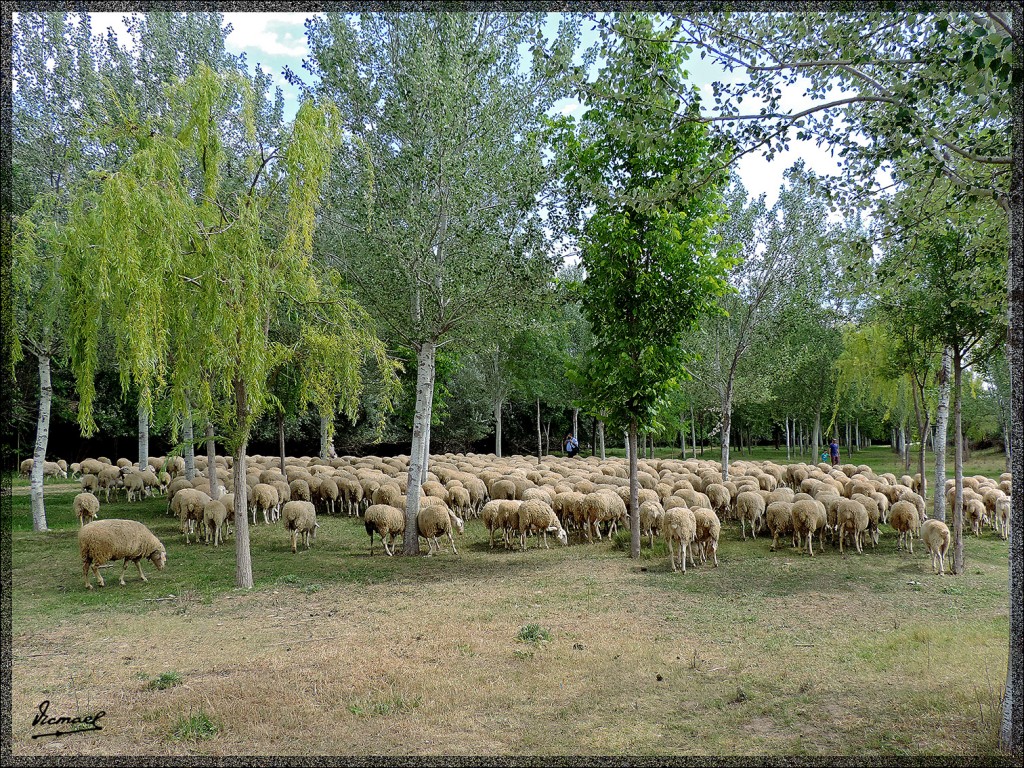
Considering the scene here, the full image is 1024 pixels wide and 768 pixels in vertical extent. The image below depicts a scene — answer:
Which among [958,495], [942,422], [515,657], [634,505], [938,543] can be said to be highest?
[942,422]

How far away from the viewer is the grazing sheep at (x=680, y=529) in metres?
12.0

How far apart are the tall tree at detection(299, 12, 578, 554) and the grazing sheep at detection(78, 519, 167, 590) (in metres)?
4.95

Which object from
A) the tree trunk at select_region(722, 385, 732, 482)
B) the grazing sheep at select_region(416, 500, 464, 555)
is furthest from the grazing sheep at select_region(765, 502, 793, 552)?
the grazing sheep at select_region(416, 500, 464, 555)

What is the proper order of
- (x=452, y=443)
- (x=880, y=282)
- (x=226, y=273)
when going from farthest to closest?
(x=452, y=443) → (x=226, y=273) → (x=880, y=282)

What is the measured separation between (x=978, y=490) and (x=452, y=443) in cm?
2916

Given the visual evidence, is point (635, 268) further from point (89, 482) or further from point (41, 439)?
point (89, 482)

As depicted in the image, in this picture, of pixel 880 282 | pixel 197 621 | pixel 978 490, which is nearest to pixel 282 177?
pixel 197 621

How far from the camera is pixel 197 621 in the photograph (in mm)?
8789

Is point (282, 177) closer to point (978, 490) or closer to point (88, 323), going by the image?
point (88, 323)

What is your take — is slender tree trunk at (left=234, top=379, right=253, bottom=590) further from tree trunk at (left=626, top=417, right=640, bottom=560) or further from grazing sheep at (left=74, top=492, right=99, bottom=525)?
tree trunk at (left=626, top=417, right=640, bottom=560)

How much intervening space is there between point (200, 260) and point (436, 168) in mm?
5011

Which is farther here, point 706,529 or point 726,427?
point 726,427

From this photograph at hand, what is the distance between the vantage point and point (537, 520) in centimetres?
1412

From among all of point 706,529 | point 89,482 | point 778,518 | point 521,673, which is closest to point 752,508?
point 778,518
